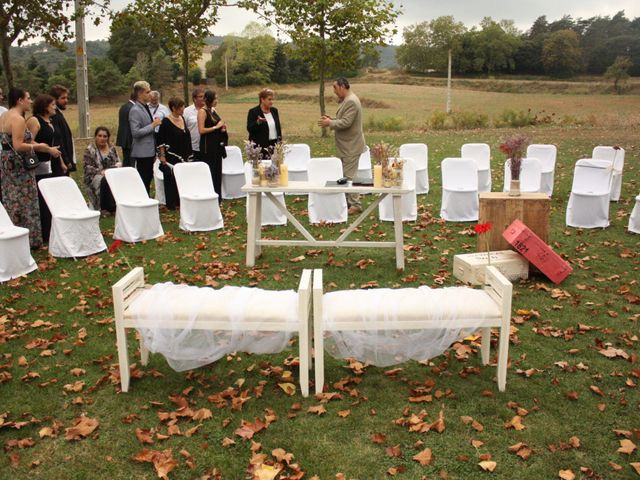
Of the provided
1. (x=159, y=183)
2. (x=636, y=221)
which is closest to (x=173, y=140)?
(x=159, y=183)

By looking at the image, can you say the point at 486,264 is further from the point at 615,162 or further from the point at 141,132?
the point at 141,132

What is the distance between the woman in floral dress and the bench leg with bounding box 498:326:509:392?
6669mm

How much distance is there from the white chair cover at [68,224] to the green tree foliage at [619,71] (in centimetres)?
3675

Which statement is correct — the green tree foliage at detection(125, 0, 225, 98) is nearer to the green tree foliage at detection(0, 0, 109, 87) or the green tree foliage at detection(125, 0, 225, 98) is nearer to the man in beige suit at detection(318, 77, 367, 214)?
the green tree foliage at detection(0, 0, 109, 87)

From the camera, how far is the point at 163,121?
11.0 m

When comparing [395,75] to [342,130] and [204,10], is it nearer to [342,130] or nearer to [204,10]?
[204,10]

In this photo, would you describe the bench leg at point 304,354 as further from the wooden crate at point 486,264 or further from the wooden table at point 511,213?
the wooden table at point 511,213

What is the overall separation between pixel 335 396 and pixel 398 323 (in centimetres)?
74

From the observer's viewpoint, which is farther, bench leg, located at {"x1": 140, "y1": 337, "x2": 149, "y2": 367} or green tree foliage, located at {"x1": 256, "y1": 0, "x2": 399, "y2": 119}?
green tree foliage, located at {"x1": 256, "y1": 0, "x2": 399, "y2": 119}

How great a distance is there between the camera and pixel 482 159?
1223 centimetres

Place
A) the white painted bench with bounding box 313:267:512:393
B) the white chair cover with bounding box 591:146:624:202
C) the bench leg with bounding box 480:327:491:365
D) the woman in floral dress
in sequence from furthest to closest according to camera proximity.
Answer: the white chair cover with bounding box 591:146:624:202, the woman in floral dress, the bench leg with bounding box 480:327:491:365, the white painted bench with bounding box 313:267:512:393

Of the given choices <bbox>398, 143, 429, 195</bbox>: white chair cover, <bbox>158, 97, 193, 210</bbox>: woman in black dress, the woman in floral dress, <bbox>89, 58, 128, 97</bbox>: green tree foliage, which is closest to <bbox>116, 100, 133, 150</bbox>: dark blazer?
<bbox>158, 97, 193, 210</bbox>: woman in black dress

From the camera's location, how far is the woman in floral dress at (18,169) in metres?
8.24

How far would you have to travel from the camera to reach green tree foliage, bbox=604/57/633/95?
3809cm
